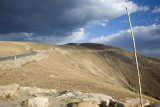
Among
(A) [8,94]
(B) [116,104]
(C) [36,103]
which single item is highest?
(A) [8,94]

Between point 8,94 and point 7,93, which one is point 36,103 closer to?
point 8,94

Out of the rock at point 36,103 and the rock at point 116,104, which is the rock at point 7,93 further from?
the rock at point 116,104

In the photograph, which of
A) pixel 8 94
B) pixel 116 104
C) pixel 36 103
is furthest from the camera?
pixel 116 104

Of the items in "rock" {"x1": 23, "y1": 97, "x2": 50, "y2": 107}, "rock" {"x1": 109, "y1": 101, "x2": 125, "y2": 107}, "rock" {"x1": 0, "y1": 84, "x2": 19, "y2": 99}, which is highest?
"rock" {"x1": 0, "y1": 84, "x2": 19, "y2": 99}

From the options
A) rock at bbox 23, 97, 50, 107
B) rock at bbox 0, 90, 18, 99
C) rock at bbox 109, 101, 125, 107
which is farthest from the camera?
rock at bbox 109, 101, 125, 107

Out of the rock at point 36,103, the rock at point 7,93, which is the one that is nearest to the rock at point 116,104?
the rock at point 36,103

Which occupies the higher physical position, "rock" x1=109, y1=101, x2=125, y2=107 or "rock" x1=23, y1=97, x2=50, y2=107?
"rock" x1=23, y1=97, x2=50, y2=107

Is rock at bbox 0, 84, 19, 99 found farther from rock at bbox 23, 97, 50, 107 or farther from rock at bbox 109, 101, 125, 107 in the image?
rock at bbox 109, 101, 125, 107

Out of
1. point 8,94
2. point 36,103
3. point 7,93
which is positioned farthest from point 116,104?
point 7,93

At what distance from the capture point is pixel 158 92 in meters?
57.7

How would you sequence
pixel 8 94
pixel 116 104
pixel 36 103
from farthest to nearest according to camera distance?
pixel 116 104 → pixel 8 94 → pixel 36 103

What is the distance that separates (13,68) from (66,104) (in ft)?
49.7

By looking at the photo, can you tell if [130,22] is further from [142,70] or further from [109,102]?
[142,70]

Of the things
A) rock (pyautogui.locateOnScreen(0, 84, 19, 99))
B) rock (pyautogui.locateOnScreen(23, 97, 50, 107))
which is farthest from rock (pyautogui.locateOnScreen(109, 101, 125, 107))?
rock (pyautogui.locateOnScreen(0, 84, 19, 99))
